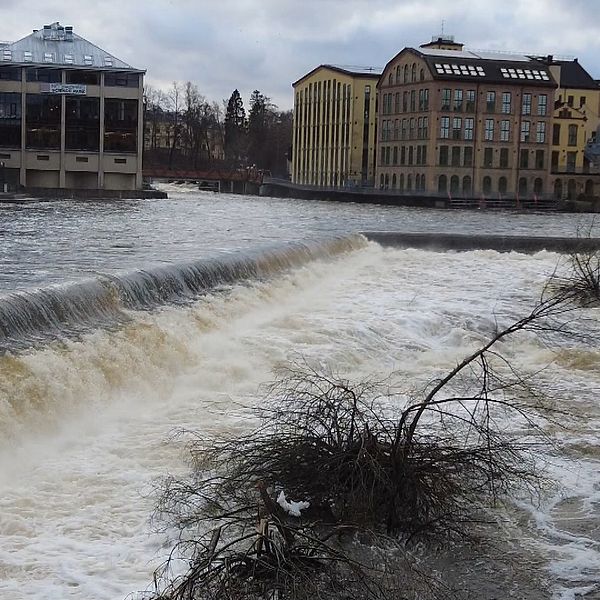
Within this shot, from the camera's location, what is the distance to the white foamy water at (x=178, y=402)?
7.96 m

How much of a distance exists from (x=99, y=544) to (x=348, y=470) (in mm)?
2001

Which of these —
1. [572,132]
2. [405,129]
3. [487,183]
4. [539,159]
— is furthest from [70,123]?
[572,132]

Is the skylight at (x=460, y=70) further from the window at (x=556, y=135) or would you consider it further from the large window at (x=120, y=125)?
the large window at (x=120, y=125)

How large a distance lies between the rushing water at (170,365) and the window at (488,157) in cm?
6072

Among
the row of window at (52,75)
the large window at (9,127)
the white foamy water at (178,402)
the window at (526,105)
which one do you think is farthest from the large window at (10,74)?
the white foamy water at (178,402)

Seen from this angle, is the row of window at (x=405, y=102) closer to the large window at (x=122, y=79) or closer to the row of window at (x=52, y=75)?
the large window at (x=122, y=79)

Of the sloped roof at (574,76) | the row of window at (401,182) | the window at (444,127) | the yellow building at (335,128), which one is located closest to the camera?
the window at (444,127)

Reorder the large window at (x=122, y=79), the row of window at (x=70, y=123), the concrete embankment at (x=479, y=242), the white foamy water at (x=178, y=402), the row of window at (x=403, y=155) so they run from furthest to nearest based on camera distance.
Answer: the row of window at (x=403, y=155)
the large window at (x=122, y=79)
the row of window at (x=70, y=123)
the concrete embankment at (x=479, y=242)
the white foamy water at (x=178, y=402)

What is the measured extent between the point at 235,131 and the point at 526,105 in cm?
6412

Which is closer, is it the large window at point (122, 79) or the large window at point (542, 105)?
the large window at point (122, 79)

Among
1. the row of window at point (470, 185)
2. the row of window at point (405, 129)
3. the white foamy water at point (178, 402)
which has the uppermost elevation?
the row of window at point (405, 129)

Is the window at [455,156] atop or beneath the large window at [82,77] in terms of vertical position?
beneath

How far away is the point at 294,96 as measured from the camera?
11838 centimetres

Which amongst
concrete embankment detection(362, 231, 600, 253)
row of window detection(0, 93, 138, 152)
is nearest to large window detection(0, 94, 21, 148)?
row of window detection(0, 93, 138, 152)
